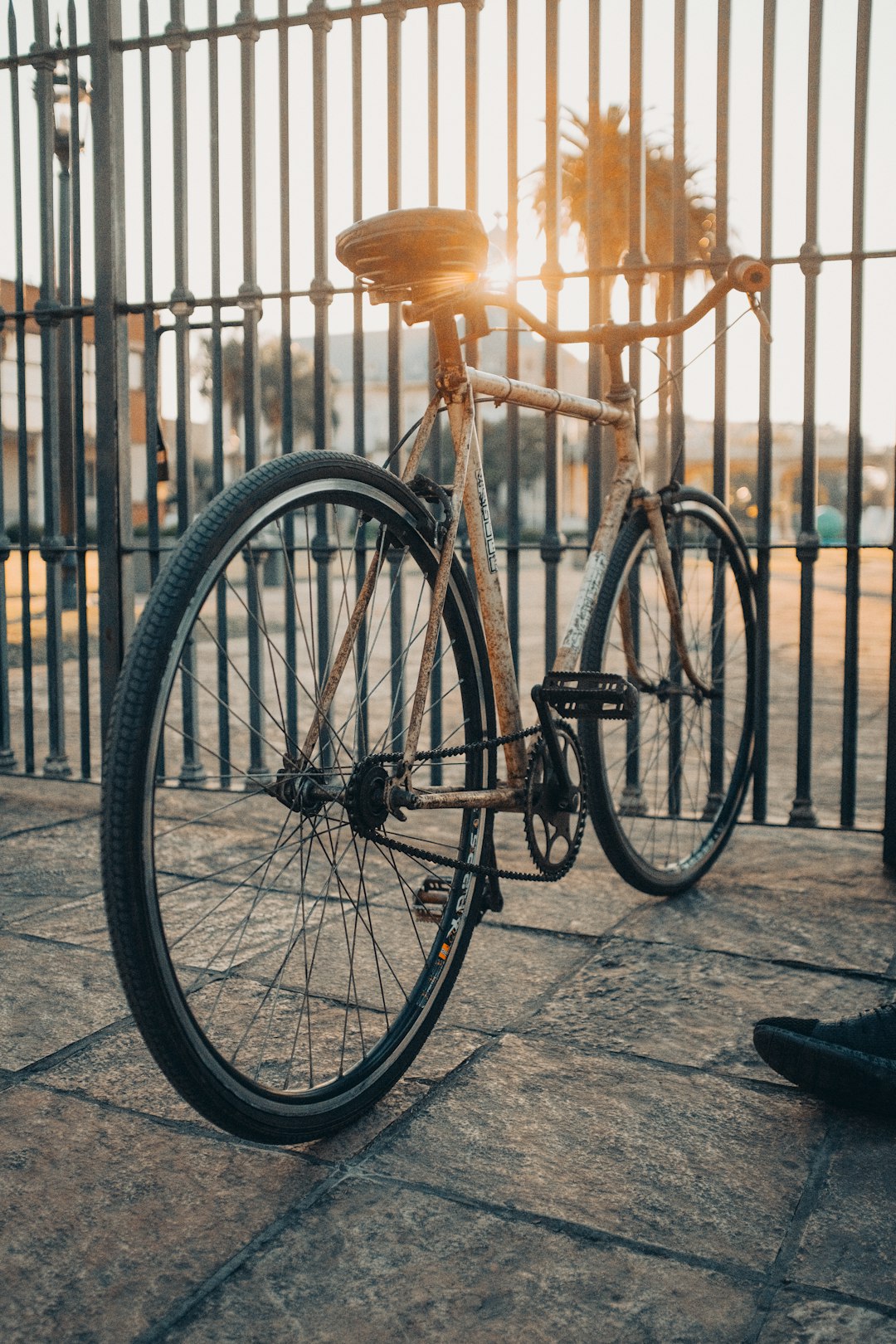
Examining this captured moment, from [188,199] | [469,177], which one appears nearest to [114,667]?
[188,199]

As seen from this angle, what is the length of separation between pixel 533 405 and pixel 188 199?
221 cm

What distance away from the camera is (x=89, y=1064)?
2277 millimetres

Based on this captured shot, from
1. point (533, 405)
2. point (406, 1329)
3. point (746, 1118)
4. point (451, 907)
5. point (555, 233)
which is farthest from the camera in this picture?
point (555, 233)

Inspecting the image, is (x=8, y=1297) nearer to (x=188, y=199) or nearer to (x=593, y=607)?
(x=593, y=607)

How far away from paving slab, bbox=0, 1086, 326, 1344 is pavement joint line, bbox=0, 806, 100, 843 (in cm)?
189

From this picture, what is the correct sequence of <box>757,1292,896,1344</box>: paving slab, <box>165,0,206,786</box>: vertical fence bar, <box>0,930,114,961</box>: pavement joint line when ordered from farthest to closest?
<box>165,0,206,786</box>: vertical fence bar, <box>0,930,114,961</box>: pavement joint line, <box>757,1292,896,1344</box>: paving slab

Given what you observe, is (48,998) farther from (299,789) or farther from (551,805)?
(551,805)

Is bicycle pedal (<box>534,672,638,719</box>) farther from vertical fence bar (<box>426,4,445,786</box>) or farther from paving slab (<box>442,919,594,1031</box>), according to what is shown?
vertical fence bar (<box>426,4,445,786</box>)

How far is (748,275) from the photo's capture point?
2.92 metres

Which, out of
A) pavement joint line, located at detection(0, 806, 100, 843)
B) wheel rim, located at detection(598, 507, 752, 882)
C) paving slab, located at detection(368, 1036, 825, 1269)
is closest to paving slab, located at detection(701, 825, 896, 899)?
wheel rim, located at detection(598, 507, 752, 882)

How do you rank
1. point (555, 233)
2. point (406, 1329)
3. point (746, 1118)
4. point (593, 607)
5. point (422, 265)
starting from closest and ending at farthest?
point (406, 1329) → point (746, 1118) → point (422, 265) → point (593, 607) → point (555, 233)

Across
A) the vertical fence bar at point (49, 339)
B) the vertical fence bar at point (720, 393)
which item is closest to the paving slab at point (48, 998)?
the vertical fence bar at point (49, 339)

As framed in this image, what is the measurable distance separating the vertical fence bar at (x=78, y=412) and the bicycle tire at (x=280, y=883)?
1.82 ft

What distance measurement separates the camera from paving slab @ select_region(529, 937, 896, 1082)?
7.79 ft
